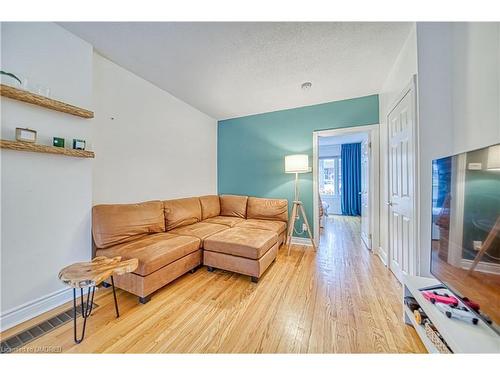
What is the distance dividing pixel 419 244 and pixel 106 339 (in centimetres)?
251

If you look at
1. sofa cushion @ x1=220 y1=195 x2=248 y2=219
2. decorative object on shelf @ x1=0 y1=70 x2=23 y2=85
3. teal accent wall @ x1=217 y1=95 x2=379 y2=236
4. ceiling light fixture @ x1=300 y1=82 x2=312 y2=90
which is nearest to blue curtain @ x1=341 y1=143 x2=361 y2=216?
teal accent wall @ x1=217 y1=95 x2=379 y2=236

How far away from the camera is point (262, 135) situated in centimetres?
357

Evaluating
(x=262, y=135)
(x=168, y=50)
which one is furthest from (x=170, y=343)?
(x=262, y=135)

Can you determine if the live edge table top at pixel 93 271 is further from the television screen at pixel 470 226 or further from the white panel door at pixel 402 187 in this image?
the white panel door at pixel 402 187

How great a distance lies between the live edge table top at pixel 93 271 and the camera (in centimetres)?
124

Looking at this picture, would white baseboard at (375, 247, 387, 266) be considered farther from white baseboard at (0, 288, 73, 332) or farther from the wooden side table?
white baseboard at (0, 288, 73, 332)

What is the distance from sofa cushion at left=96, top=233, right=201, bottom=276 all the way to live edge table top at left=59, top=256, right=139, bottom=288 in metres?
0.12

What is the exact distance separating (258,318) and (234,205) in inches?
86.5

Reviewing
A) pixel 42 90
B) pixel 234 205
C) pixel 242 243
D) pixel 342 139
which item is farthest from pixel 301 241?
pixel 342 139

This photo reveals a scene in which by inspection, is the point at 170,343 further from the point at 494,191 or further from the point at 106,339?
the point at 494,191

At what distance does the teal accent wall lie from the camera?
9.75 feet

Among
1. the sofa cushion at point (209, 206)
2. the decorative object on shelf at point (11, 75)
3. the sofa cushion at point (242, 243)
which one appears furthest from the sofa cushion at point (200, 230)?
the decorative object on shelf at point (11, 75)

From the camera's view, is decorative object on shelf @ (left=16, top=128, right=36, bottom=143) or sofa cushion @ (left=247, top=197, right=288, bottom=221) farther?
sofa cushion @ (left=247, top=197, right=288, bottom=221)

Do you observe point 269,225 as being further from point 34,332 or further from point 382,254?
point 34,332
